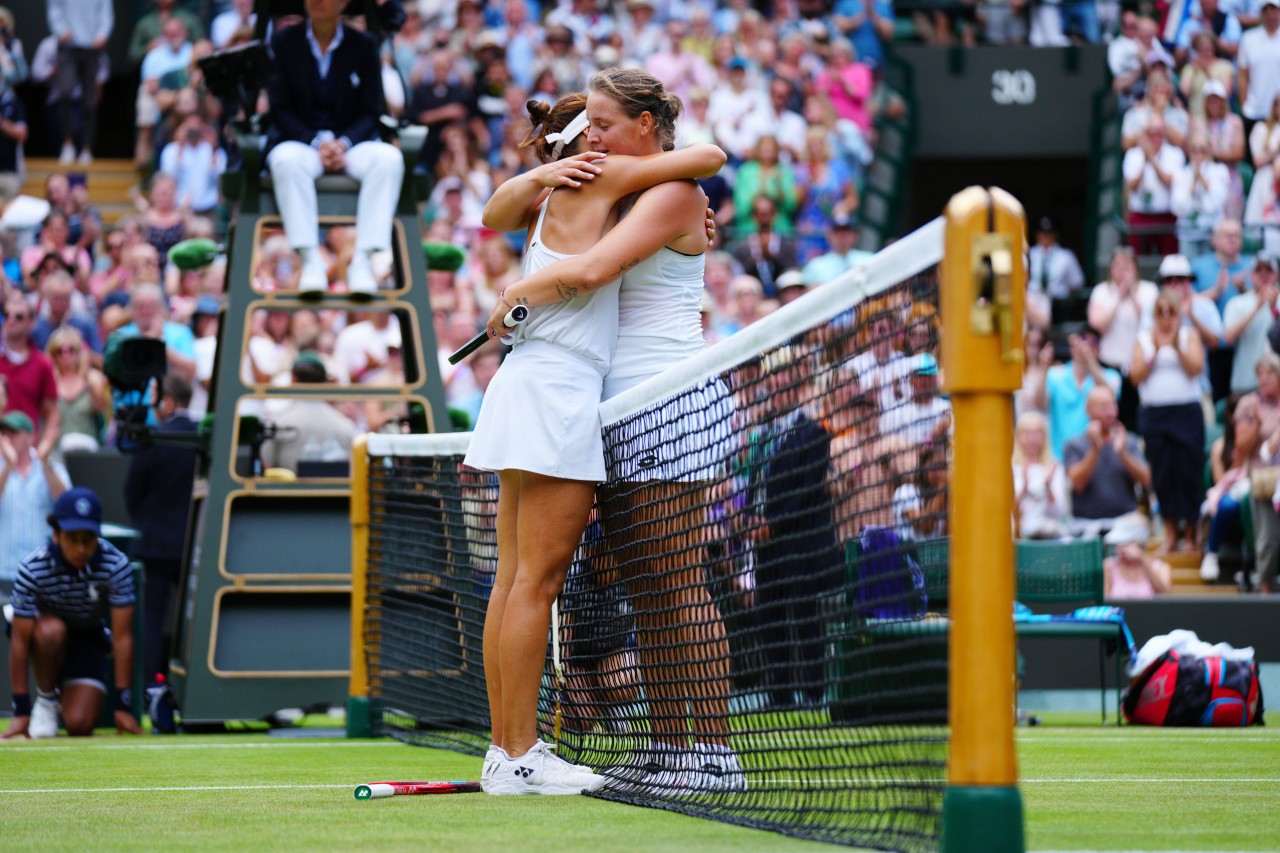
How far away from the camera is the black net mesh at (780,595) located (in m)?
4.19

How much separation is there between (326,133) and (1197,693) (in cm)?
576

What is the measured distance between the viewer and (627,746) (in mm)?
6156

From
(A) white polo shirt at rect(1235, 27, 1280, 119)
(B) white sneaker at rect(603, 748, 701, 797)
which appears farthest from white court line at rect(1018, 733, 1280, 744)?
(A) white polo shirt at rect(1235, 27, 1280, 119)

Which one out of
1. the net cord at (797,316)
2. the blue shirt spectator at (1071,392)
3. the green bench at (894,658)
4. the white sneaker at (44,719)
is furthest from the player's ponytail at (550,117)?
the blue shirt spectator at (1071,392)

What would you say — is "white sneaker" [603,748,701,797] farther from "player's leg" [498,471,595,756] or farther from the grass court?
"player's leg" [498,471,595,756]

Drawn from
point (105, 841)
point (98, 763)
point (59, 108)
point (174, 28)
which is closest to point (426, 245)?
point (98, 763)

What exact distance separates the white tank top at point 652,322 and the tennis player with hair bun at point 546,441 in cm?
9

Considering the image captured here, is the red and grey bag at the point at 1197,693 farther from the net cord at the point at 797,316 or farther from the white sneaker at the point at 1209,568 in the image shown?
the net cord at the point at 797,316

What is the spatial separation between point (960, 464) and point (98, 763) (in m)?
5.25

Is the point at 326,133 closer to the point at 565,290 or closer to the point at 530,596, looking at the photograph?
the point at 565,290

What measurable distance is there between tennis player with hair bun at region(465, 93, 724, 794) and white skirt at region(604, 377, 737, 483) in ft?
0.29

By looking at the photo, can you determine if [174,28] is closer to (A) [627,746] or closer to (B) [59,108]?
(B) [59,108]

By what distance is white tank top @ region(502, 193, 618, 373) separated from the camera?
5.74 meters

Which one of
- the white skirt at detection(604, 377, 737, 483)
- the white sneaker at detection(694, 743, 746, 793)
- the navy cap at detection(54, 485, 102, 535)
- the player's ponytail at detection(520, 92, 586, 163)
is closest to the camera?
the white skirt at detection(604, 377, 737, 483)
